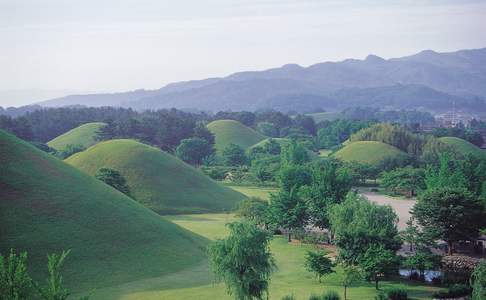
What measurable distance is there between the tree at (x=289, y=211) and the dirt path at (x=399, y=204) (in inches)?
472

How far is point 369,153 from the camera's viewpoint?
363ft

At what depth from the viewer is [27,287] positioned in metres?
19.8

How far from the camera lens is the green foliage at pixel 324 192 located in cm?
5335

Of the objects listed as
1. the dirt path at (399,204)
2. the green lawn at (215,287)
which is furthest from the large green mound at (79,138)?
the green lawn at (215,287)

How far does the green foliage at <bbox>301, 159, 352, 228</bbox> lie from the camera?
53.3 m

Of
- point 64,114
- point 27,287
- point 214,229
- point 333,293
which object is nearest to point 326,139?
point 64,114

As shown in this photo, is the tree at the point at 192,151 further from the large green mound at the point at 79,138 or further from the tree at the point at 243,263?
the tree at the point at 243,263

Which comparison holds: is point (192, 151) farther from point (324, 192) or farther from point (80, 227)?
point (80, 227)

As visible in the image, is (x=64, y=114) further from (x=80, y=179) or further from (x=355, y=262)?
(x=355, y=262)

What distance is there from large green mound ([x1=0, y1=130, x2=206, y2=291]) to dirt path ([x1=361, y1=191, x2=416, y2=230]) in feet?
83.8

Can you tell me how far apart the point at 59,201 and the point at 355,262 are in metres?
25.4

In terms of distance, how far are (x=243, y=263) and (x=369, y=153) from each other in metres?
83.9

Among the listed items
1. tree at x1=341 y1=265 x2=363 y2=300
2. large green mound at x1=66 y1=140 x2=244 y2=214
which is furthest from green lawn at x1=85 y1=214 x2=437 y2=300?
large green mound at x1=66 y1=140 x2=244 y2=214

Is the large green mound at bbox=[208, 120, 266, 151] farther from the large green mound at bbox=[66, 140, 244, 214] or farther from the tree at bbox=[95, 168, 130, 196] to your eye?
the tree at bbox=[95, 168, 130, 196]
